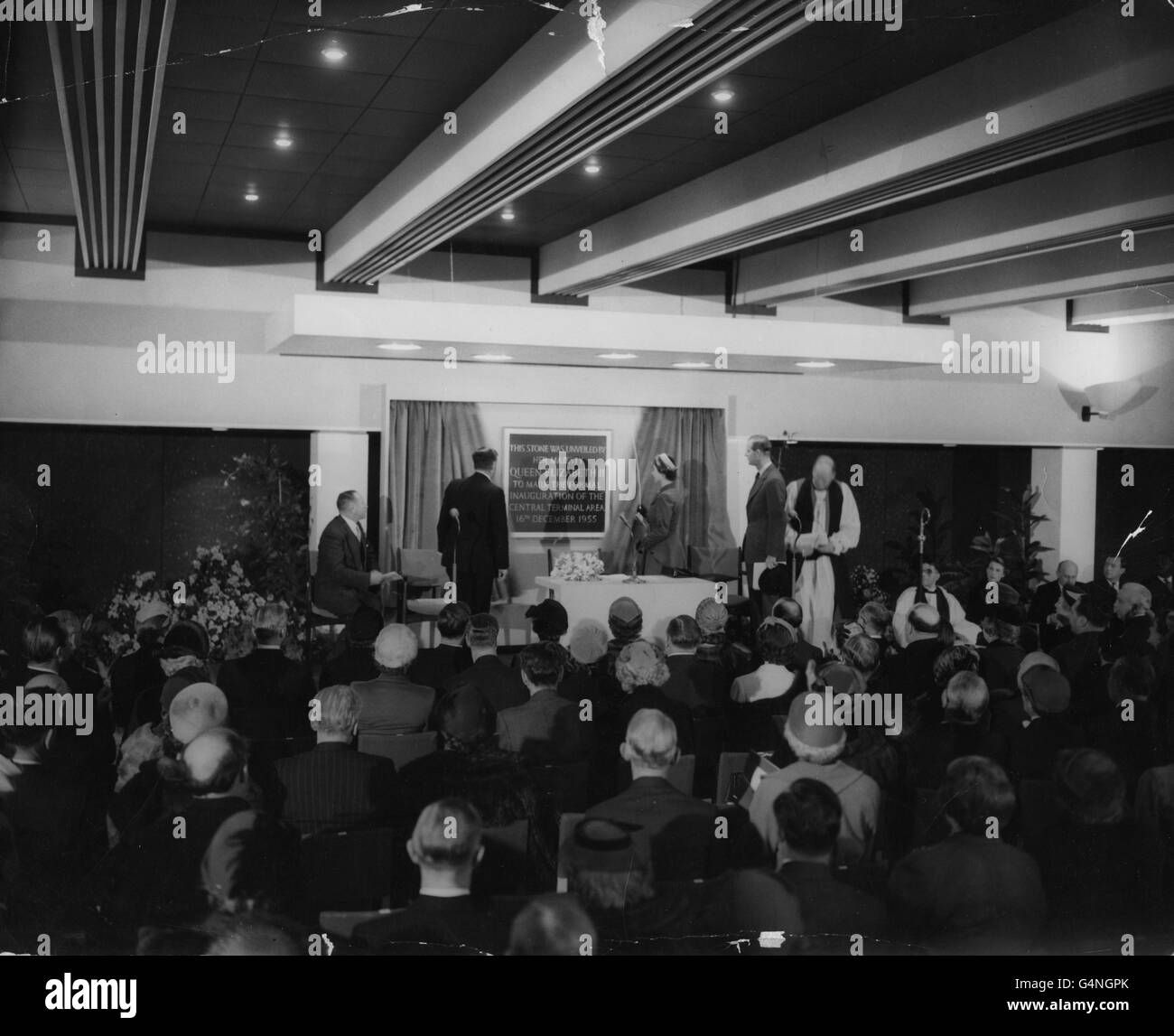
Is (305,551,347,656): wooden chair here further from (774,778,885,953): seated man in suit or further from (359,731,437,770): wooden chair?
(774,778,885,953): seated man in suit

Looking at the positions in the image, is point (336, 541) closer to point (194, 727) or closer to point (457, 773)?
point (194, 727)

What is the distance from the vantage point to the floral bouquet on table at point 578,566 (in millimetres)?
4691

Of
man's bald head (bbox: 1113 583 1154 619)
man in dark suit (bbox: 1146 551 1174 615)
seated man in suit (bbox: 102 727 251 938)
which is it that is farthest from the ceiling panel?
man in dark suit (bbox: 1146 551 1174 615)

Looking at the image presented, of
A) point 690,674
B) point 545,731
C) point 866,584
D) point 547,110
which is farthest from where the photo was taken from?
point 866,584

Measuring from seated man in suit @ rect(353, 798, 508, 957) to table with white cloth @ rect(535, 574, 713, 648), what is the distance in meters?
1.75

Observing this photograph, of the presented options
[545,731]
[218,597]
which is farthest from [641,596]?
[218,597]

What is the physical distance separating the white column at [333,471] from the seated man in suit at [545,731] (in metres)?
1.21

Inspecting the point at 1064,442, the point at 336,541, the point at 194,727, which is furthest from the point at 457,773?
the point at 1064,442

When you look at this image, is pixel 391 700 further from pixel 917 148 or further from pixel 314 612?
pixel 917 148

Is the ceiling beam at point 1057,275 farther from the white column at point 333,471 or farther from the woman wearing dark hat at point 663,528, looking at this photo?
the white column at point 333,471

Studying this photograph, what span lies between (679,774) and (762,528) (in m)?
1.64

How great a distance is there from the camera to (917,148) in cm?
406

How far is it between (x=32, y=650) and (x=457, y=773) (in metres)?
1.75

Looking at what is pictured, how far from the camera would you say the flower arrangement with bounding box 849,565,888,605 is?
201 inches
